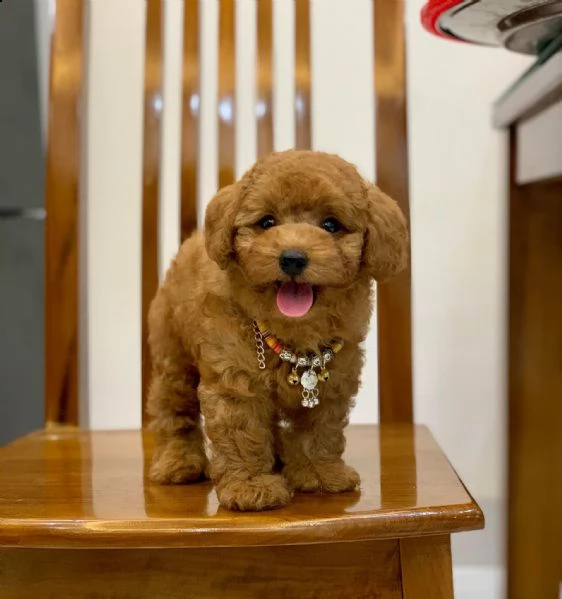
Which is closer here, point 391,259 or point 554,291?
point 391,259

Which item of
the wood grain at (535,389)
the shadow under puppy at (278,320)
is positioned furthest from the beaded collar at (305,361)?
the wood grain at (535,389)

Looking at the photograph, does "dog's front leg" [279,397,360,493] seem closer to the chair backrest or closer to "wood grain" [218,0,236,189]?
the chair backrest

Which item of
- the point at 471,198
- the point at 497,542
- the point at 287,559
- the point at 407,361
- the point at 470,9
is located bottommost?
the point at 497,542

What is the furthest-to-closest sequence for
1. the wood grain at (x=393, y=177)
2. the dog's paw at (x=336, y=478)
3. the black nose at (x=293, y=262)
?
1. the wood grain at (x=393, y=177)
2. the dog's paw at (x=336, y=478)
3. the black nose at (x=293, y=262)

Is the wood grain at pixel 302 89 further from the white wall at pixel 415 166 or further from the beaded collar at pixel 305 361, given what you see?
the beaded collar at pixel 305 361

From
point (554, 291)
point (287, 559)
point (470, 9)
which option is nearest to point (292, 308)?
point (287, 559)

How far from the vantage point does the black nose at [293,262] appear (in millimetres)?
560

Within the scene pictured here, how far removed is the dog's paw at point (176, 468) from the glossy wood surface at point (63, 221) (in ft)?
1.01

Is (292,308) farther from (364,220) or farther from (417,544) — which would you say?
(417,544)

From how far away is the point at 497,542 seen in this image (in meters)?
1.29

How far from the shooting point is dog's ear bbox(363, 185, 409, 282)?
1.96 ft

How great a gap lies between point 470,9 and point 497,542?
0.88m

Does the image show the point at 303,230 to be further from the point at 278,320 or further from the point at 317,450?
the point at 317,450

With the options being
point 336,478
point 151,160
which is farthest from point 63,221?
point 336,478
